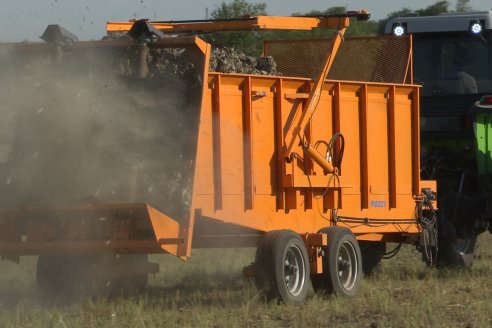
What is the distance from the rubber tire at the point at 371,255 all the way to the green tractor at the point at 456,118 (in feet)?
2.71

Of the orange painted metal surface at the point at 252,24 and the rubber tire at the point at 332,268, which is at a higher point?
the orange painted metal surface at the point at 252,24

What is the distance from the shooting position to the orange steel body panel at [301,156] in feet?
34.4

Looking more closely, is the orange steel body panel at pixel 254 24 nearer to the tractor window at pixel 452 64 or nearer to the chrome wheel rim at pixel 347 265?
the chrome wheel rim at pixel 347 265

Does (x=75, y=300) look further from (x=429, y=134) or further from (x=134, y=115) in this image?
(x=429, y=134)

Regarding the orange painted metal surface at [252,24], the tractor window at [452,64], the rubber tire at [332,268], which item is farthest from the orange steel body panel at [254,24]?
the tractor window at [452,64]

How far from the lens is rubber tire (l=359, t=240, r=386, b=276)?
13812 mm

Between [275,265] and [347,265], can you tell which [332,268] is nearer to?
[347,265]

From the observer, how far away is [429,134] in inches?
576

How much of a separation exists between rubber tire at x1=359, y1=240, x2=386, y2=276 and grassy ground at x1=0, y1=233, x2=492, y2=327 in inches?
5.0

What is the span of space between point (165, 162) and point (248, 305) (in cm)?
142

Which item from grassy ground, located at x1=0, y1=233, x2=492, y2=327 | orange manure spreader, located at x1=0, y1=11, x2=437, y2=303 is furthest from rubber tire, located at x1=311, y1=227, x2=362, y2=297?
grassy ground, located at x1=0, y1=233, x2=492, y2=327

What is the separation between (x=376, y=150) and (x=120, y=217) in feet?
11.2

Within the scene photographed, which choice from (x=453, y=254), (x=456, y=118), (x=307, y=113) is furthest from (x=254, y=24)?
(x=453, y=254)

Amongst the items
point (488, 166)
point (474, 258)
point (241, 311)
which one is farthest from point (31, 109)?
point (474, 258)
